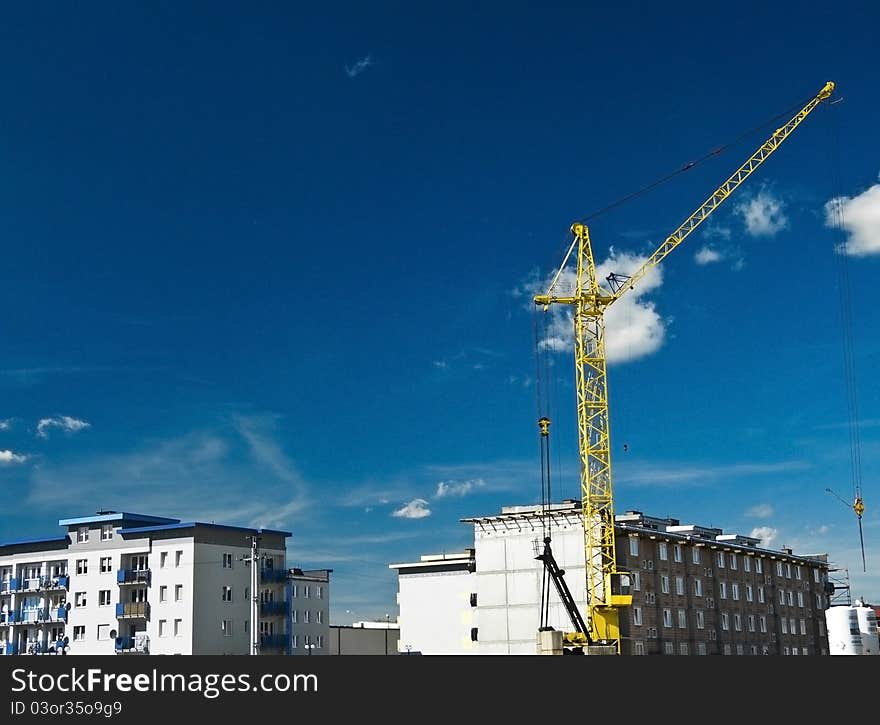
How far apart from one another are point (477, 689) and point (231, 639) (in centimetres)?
7830

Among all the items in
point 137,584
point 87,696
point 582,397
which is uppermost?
point 582,397

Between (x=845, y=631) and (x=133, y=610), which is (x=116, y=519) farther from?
(x=845, y=631)

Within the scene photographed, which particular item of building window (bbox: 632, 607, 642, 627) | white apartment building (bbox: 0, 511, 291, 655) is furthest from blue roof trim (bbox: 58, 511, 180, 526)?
building window (bbox: 632, 607, 642, 627)

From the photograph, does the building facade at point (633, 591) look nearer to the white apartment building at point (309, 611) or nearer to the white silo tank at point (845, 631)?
the white apartment building at point (309, 611)

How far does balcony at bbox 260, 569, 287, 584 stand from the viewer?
4328 inches

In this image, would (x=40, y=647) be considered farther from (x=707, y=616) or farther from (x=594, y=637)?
(x=707, y=616)

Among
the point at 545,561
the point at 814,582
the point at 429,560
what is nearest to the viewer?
the point at 545,561

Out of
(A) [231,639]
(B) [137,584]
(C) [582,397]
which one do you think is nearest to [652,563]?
(C) [582,397]

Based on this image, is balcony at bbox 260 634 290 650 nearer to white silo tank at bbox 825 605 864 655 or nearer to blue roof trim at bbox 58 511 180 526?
blue roof trim at bbox 58 511 180 526

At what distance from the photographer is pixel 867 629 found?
68625 mm

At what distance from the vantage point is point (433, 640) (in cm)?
11706

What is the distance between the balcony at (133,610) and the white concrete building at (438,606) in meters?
28.2

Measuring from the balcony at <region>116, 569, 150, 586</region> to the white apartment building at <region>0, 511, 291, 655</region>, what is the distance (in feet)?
0.32

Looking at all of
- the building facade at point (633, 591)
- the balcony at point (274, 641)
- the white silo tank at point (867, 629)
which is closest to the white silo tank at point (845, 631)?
the white silo tank at point (867, 629)
